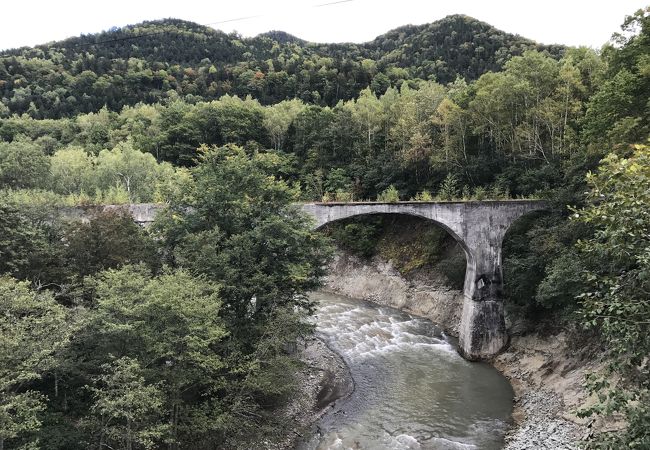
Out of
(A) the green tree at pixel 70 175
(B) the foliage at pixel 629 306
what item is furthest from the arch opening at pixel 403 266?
(A) the green tree at pixel 70 175

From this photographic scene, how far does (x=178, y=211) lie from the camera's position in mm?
19984

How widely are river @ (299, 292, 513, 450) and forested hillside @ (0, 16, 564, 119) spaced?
2255 inches

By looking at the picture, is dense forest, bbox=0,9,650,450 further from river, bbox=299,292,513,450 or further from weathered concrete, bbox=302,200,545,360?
river, bbox=299,292,513,450

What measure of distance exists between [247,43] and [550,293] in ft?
427

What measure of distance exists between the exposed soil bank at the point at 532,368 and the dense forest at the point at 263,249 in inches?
71.8

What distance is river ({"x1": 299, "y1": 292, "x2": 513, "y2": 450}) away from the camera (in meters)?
16.5

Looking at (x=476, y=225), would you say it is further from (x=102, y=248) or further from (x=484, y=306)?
(x=102, y=248)

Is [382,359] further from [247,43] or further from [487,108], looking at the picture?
[247,43]

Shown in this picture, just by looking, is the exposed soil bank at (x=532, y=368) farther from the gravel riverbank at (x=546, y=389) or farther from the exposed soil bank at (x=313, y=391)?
the exposed soil bank at (x=313, y=391)

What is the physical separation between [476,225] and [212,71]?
87479 mm

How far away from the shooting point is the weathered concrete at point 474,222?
24500 millimetres

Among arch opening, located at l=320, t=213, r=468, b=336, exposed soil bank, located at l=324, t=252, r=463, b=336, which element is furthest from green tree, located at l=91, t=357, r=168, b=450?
exposed soil bank, located at l=324, t=252, r=463, b=336

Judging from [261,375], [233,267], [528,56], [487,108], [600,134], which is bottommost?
[261,375]

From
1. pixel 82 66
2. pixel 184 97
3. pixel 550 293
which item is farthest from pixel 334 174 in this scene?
pixel 82 66
